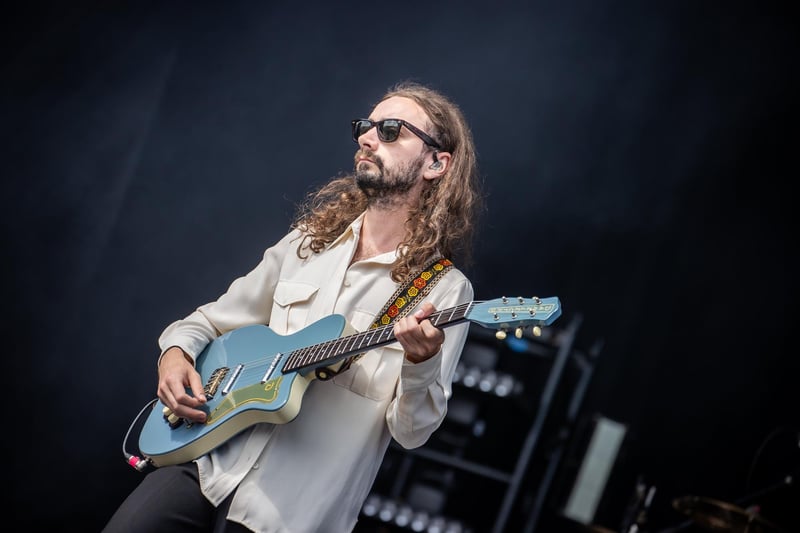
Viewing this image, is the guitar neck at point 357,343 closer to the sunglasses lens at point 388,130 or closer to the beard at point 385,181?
the beard at point 385,181

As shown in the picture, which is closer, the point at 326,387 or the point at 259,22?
the point at 326,387

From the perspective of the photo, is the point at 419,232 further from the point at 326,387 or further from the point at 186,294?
the point at 186,294

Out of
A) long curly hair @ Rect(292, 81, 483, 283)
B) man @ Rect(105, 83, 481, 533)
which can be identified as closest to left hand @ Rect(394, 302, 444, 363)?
man @ Rect(105, 83, 481, 533)

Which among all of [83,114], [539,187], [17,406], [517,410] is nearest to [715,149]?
[539,187]

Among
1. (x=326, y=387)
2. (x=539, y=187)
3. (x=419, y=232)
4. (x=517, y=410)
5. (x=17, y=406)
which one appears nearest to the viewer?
(x=326, y=387)

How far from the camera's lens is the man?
81.0 inches

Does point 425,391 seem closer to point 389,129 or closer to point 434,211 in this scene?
point 434,211

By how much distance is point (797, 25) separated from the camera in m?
5.05

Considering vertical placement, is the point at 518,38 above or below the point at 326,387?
above

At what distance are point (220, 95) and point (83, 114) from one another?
70 centimetres

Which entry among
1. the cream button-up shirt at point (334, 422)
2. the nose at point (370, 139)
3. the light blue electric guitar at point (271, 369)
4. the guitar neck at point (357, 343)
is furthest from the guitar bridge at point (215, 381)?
the nose at point (370, 139)

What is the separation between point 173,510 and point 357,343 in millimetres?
647

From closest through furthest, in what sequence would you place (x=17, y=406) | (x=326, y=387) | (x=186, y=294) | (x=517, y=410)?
(x=326, y=387), (x=17, y=406), (x=186, y=294), (x=517, y=410)

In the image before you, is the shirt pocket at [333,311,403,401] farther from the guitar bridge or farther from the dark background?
the dark background
